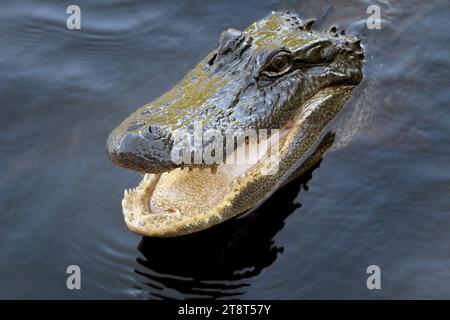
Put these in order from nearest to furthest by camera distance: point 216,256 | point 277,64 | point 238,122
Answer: point 238,122
point 216,256
point 277,64

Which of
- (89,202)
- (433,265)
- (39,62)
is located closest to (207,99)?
(89,202)

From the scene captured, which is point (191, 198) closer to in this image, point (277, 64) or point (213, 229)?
point (213, 229)

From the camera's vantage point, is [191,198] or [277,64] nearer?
[191,198]

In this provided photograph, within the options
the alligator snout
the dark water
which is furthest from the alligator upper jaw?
the alligator snout

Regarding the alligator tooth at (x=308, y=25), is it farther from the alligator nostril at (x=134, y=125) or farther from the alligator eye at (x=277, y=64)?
the alligator nostril at (x=134, y=125)

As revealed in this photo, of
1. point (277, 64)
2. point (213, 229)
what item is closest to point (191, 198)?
point (213, 229)

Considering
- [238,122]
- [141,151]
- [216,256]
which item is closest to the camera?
[141,151]

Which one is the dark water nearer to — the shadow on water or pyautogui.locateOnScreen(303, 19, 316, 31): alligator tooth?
the shadow on water
